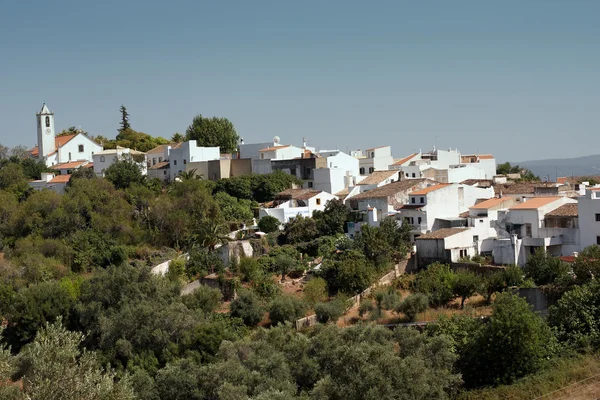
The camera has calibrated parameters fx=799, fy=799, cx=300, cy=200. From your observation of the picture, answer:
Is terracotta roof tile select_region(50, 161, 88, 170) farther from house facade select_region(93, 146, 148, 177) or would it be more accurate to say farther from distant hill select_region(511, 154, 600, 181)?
distant hill select_region(511, 154, 600, 181)

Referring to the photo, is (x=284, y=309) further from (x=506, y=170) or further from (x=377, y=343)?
(x=506, y=170)

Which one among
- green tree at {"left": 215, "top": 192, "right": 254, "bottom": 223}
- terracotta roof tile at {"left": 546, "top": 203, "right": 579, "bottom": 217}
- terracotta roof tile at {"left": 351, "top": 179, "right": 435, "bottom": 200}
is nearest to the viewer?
terracotta roof tile at {"left": 546, "top": 203, "right": 579, "bottom": 217}

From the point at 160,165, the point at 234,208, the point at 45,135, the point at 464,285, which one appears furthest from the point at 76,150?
the point at 464,285

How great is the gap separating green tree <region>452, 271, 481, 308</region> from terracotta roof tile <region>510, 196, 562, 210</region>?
5.08 metres

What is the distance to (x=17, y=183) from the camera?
49594mm

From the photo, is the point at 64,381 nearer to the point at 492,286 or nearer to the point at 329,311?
the point at 329,311

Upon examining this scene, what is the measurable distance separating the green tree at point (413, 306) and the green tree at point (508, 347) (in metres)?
3.92

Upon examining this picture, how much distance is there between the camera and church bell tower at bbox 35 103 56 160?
59219 millimetres

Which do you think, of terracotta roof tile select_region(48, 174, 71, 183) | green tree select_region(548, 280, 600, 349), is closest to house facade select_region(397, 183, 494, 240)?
green tree select_region(548, 280, 600, 349)

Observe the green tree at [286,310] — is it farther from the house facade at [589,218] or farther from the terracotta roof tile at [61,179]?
the terracotta roof tile at [61,179]

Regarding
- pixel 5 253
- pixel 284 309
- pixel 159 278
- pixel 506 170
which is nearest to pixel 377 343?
pixel 284 309

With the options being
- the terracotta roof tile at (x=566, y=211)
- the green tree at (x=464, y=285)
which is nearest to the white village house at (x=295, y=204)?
the green tree at (x=464, y=285)

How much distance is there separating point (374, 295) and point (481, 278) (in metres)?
4.32

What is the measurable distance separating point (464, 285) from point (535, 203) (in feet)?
21.8
